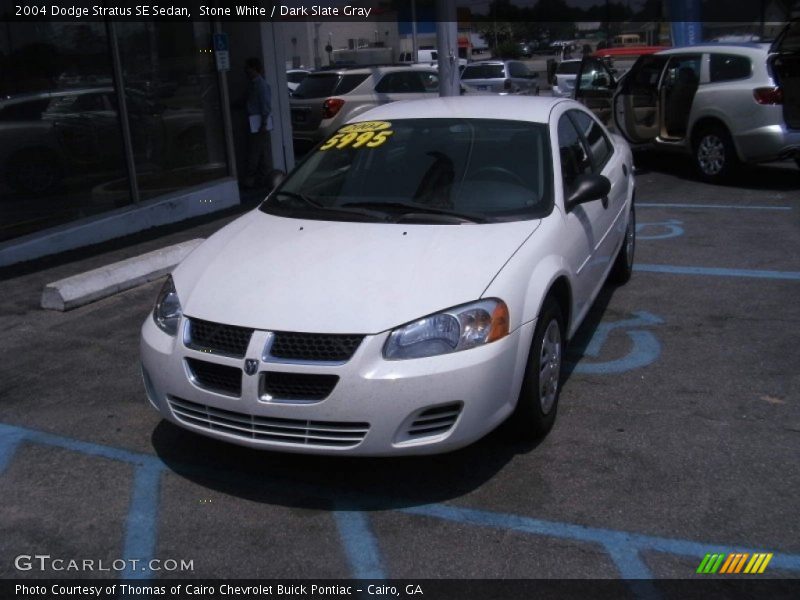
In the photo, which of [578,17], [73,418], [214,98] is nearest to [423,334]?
[73,418]

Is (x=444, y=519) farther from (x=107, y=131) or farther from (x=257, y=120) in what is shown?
(x=257, y=120)

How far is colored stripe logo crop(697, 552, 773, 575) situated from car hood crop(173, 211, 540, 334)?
4.57 ft

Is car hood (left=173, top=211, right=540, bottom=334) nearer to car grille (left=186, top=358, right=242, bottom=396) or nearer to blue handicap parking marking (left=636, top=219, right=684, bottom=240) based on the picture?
car grille (left=186, top=358, right=242, bottom=396)

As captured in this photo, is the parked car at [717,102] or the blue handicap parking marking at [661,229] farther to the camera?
the parked car at [717,102]

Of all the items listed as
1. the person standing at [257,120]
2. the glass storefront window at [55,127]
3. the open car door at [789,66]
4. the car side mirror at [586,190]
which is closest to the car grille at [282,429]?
the car side mirror at [586,190]

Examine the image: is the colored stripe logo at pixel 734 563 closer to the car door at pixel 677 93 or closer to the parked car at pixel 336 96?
the car door at pixel 677 93

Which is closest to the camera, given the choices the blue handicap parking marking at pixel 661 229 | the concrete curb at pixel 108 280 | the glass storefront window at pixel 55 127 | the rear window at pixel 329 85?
the concrete curb at pixel 108 280

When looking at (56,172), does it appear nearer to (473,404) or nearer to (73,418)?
(73,418)

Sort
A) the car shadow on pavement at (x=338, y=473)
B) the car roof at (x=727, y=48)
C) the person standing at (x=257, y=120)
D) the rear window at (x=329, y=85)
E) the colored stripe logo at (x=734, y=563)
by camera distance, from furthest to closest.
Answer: the rear window at (x=329, y=85) < the person standing at (x=257, y=120) < the car roof at (x=727, y=48) < the car shadow on pavement at (x=338, y=473) < the colored stripe logo at (x=734, y=563)

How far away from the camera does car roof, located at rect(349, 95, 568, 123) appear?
529 cm

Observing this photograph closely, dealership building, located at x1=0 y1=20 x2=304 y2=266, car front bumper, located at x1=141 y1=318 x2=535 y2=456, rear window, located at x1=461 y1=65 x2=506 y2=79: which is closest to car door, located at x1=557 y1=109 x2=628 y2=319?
car front bumper, located at x1=141 y1=318 x2=535 y2=456

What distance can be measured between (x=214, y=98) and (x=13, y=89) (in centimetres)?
335

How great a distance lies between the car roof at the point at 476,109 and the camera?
208 inches

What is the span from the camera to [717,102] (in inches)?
437
